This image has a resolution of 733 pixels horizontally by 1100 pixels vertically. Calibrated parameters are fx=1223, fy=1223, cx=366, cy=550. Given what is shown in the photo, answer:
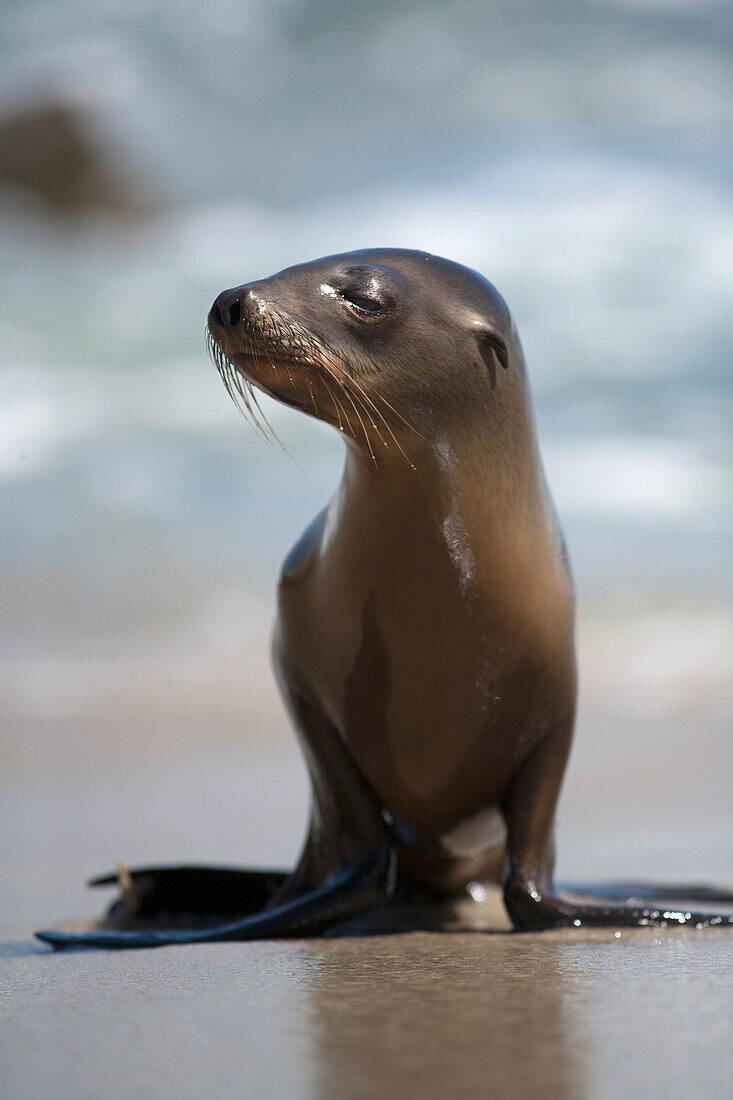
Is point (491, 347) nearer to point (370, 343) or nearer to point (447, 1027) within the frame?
point (370, 343)

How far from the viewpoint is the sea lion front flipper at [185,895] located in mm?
3145

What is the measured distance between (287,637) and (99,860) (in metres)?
1.98

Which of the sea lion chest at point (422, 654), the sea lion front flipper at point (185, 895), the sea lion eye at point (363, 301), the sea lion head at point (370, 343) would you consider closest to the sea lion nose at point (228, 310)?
the sea lion head at point (370, 343)

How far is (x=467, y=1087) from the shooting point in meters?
0.99

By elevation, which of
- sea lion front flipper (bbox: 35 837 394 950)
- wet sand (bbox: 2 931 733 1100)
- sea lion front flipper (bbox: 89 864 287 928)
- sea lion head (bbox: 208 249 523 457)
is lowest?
sea lion front flipper (bbox: 89 864 287 928)

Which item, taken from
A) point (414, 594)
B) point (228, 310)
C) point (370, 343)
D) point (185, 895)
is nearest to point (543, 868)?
point (414, 594)

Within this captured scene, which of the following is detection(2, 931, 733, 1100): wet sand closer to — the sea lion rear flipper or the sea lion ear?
the sea lion rear flipper

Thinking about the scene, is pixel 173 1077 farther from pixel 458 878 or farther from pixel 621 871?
pixel 621 871

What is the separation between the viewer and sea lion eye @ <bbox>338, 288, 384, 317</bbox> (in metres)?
2.40

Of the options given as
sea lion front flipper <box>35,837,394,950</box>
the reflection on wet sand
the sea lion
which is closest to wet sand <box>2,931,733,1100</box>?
the reflection on wet sand

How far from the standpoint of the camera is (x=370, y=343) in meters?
2.38

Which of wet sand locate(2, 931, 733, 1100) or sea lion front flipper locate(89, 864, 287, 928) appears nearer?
wet sand locate(2, 931, 733, 1100)

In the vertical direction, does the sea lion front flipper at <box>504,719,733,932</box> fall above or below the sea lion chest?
below

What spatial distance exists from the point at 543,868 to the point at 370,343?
46.2 inches
